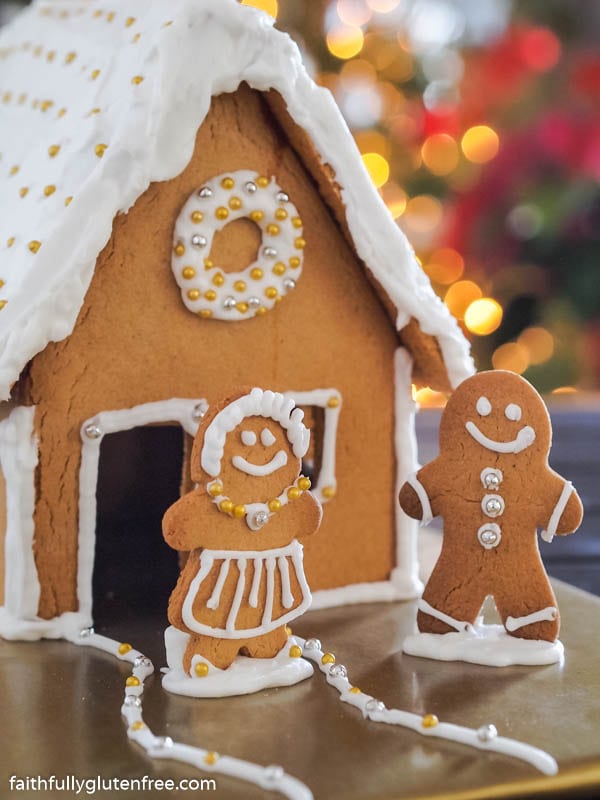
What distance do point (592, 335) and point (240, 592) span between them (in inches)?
60.0

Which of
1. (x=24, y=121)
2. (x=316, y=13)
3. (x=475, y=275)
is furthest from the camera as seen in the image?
(x=475, y=275)

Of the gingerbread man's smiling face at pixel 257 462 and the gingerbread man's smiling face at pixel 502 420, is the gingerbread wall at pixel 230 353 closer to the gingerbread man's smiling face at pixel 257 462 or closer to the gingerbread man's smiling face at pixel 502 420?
the gingerbread man's smiling face at pixel 257 462

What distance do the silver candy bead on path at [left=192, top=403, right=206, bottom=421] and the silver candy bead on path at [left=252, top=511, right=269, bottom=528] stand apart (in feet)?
0.73

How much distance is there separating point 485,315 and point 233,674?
4.24 ft

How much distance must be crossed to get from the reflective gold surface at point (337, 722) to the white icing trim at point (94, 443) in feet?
0.28

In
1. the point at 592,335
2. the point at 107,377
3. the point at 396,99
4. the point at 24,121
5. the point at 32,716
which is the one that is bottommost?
the point at 32,716

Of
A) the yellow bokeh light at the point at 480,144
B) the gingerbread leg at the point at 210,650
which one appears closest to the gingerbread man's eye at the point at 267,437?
the gingerbread leg at the point at 210,650

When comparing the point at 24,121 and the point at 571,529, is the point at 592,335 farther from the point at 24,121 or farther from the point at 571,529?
the point at 24,121

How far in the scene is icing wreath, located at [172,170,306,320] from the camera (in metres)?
1.36

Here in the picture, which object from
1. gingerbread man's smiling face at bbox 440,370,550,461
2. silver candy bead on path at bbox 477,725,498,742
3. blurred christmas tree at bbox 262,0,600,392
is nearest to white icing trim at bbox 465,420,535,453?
gingerbread man's smiling face at bbox 440,370,550,461

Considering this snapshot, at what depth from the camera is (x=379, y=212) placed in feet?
4.69

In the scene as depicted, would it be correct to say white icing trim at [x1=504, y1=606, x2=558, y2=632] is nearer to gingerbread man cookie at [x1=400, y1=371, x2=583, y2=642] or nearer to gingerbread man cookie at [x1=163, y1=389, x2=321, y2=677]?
gingerbread man cookie at [x1=400, y1=371, x2=583, y2=642]

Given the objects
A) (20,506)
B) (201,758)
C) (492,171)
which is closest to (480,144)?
(492,171)

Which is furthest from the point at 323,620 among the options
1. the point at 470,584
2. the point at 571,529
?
the point at 571,529
